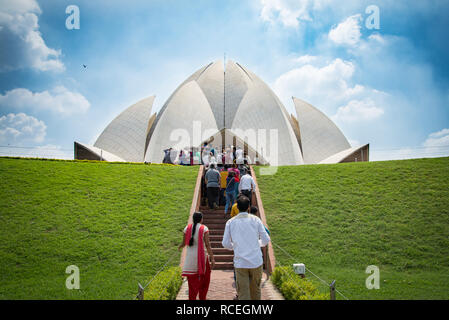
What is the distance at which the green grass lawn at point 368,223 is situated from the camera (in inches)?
202

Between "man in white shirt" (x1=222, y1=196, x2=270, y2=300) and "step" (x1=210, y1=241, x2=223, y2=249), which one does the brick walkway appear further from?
"man in white shirt" (x1=222, y1=196, x2=270, y2=300)

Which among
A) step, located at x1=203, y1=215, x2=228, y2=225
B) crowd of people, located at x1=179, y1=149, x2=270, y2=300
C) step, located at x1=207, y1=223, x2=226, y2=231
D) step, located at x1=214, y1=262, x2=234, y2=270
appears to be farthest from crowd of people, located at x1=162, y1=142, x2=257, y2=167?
crowd of people, located at x1=179, y1=149, x2=270, y2=300

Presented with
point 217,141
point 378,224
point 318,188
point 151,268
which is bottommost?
point 151,268

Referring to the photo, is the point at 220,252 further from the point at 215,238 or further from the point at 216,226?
the point at 216,226

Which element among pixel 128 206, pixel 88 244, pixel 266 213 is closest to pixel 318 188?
pixel 266 213

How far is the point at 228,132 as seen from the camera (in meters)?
19.3

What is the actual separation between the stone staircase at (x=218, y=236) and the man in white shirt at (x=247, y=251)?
2.95 meters

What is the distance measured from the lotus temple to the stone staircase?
1073 cm

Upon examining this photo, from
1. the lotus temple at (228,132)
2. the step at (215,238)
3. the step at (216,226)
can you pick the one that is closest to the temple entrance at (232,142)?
the lotus temple at (228,132)

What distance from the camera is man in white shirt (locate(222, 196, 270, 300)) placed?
2994mm

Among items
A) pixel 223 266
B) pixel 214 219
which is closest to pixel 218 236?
pixel 214 219
